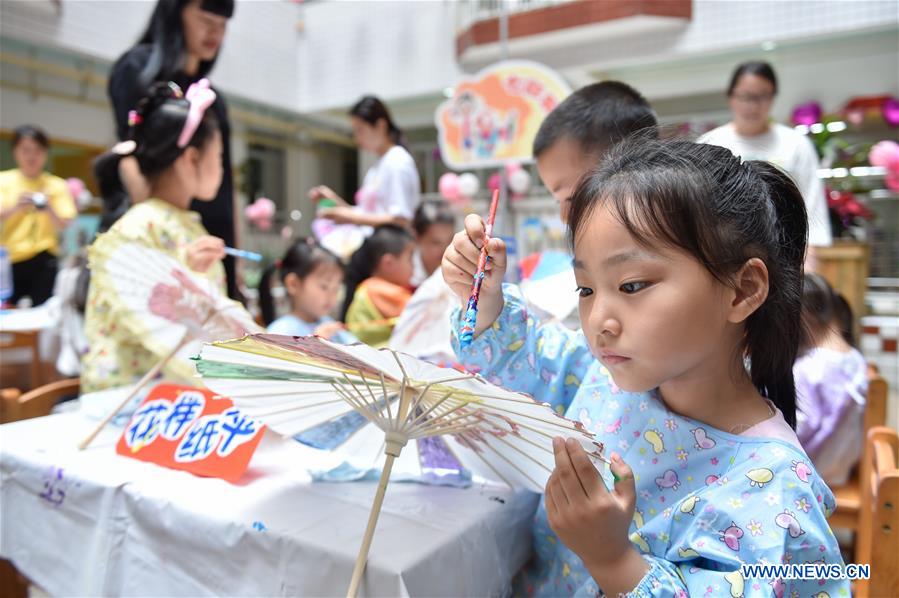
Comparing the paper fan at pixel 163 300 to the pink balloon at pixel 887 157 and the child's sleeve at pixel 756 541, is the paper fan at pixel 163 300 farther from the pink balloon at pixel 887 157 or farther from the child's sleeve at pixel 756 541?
the pink balloon at pixel 887 157

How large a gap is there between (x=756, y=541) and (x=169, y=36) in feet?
6.63

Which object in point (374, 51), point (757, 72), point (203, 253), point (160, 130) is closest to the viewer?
Answer: point (203, 253)

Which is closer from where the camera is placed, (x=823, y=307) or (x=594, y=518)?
(x=594, y=518)

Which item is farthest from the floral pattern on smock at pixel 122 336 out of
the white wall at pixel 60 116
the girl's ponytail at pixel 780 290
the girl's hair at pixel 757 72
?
the white wall at pixel 60 116

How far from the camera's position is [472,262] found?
0.82 m

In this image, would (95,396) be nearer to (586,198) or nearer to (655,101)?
(586,198)

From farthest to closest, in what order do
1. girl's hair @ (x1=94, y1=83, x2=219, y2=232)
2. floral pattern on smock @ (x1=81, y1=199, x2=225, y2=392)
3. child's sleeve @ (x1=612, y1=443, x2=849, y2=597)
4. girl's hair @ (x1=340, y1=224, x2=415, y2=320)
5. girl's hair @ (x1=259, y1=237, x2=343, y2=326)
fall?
1. girl's hair @ (x1=340, y1=224, x2=415, y2=320)
2. girl's hair @ (x1=259, y1=237, x2=343, y2=326)
3. girl's hair @ (x1=94, y1=83, x2=219, y2=232)
4. floral pattern on smock @ (x1=81, y1=199, x2=225, y2=392)
5. child's sleeve @ (x1=612, y1=443, x2=849, y2=597)

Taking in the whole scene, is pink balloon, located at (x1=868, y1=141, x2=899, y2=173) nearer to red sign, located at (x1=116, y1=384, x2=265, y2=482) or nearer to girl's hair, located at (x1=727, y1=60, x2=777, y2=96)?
girl's hair, located at (x1=727, y1=60, x2=777, y2=96)

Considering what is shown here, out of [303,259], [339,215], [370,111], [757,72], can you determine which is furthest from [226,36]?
[757,72]

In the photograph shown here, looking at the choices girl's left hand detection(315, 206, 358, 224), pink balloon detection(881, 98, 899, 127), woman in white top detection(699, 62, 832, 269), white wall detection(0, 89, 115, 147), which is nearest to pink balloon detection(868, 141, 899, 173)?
woman in white top detection(699, 62, 832, 269)

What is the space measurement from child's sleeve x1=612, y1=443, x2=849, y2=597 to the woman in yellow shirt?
14.1ft

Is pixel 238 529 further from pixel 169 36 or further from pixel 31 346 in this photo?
pixel 31 346

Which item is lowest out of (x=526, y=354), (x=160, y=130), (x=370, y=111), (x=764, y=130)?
(x=526, y=354)

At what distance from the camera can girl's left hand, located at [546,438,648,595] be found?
643mm
